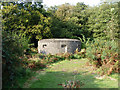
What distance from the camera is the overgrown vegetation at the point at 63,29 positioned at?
7.18 m

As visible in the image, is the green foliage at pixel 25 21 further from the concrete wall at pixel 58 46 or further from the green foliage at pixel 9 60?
the green foliage at pixel 9 60

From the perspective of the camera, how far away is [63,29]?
17609 millimetres

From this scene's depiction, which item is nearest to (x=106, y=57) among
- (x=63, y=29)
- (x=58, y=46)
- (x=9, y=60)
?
(x=9, y=60)

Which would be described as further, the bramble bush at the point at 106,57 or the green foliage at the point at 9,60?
the bramble bush at the point at 106,57

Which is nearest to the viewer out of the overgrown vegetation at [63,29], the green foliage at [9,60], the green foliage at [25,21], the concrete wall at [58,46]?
the green foliage at [9,60]

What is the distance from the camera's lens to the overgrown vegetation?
7.18 m

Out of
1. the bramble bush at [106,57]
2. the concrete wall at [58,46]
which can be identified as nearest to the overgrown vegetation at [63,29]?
the bramble bush at [106,57]

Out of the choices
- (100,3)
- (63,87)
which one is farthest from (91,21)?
(63,87)

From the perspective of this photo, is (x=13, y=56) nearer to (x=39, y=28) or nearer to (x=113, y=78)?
(x=113, y=78)

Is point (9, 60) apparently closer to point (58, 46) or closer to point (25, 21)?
point (58, 46)

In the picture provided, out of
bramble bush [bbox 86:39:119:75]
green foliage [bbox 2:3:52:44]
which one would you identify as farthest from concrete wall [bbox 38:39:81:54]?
bramble bush [bbox 86:39:119:75]

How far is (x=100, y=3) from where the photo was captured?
19125 mm

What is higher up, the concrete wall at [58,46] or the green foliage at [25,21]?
the green foliage at [25,21]

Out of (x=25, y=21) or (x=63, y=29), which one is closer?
(x=25, y=21)
